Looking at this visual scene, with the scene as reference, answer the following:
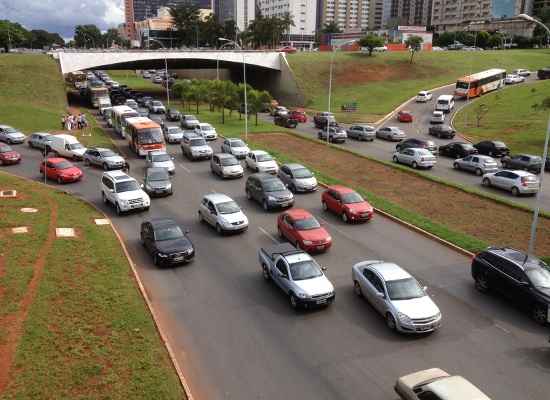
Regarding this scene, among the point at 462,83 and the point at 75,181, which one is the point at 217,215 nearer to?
the point at 75,181

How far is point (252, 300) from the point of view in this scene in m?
17.9

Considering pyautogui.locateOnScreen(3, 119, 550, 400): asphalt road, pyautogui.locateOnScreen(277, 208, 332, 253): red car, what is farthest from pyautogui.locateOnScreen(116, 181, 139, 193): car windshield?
pyautogui.locateOnScreen(277, 208, 332, 253): red car

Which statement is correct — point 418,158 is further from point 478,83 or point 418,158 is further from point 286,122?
point 478,83

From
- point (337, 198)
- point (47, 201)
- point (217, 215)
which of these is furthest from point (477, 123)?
point (47, 201)

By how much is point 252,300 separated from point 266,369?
14.5 ft

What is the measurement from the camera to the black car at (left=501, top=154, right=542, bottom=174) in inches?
1431

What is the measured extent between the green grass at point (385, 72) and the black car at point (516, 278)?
56.7 meters

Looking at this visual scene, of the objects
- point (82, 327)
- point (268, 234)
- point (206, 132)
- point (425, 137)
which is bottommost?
point (425, 137)

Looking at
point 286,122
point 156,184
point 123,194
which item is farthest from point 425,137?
point 123,194

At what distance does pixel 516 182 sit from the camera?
104 ft

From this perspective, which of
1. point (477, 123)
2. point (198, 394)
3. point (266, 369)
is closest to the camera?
point (198, 394)

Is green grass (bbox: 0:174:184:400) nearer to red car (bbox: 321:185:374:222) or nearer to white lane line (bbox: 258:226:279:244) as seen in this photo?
white lane line (bbox: 258:226:279:244)

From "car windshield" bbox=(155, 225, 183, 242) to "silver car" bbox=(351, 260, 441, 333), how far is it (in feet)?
25.4

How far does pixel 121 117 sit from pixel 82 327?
3671 centimetres
